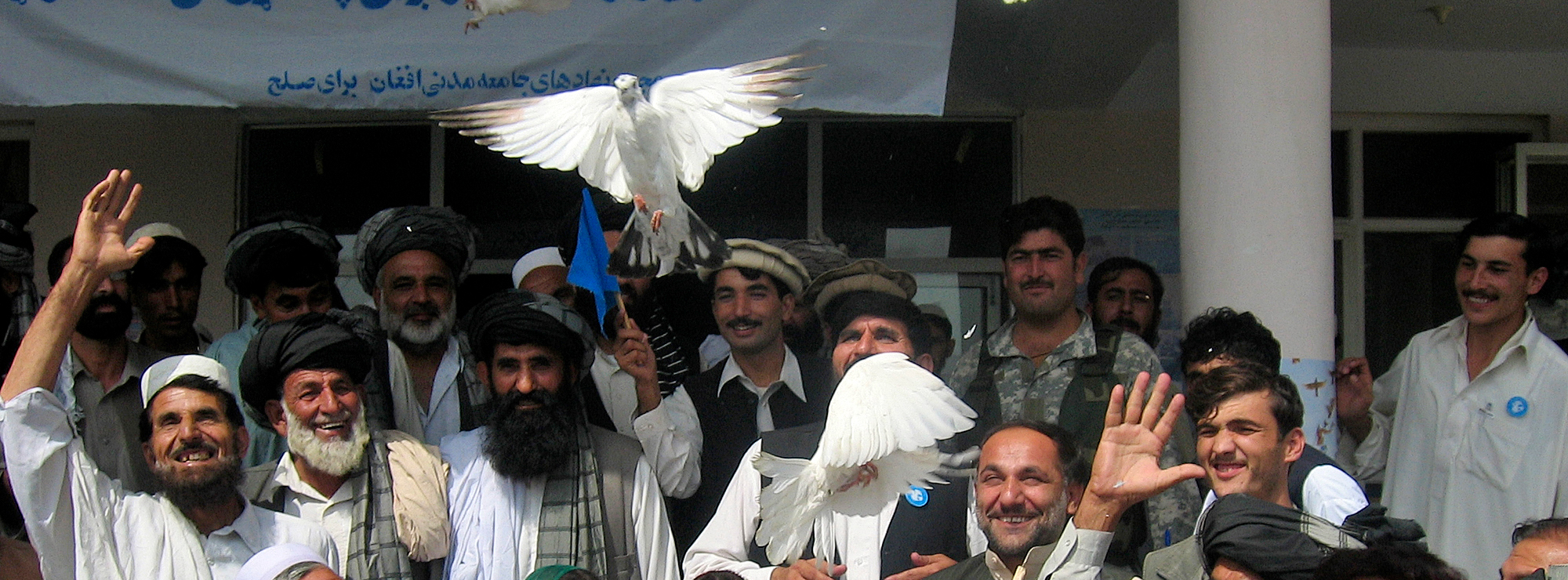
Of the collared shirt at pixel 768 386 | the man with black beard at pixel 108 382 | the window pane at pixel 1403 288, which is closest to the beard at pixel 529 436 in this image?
the collared shirt at pixel 768 386

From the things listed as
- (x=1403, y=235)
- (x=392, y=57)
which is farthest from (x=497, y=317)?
(x=1403, y=235)

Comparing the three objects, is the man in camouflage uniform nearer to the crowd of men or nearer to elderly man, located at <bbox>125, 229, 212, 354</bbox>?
the crowd of men

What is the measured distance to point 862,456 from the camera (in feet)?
10.2

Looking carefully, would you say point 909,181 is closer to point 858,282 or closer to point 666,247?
point 858,282

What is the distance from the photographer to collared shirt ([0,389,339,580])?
3.22m

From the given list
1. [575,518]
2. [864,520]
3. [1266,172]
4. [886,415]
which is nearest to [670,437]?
[575,518]

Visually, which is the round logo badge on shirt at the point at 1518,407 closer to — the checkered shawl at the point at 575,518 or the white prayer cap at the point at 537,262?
the checkered shawl at the point at 575,518

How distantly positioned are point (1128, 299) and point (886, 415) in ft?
6.06

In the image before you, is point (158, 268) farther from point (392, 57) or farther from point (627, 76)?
point (627, 76)

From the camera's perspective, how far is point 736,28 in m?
4.59

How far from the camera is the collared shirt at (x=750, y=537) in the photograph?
343 cm

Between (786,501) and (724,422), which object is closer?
(786,501)

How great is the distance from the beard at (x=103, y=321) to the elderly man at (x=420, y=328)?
761mm

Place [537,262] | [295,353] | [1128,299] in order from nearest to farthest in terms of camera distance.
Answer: [295,353] < [1128,299] < [537,262]
